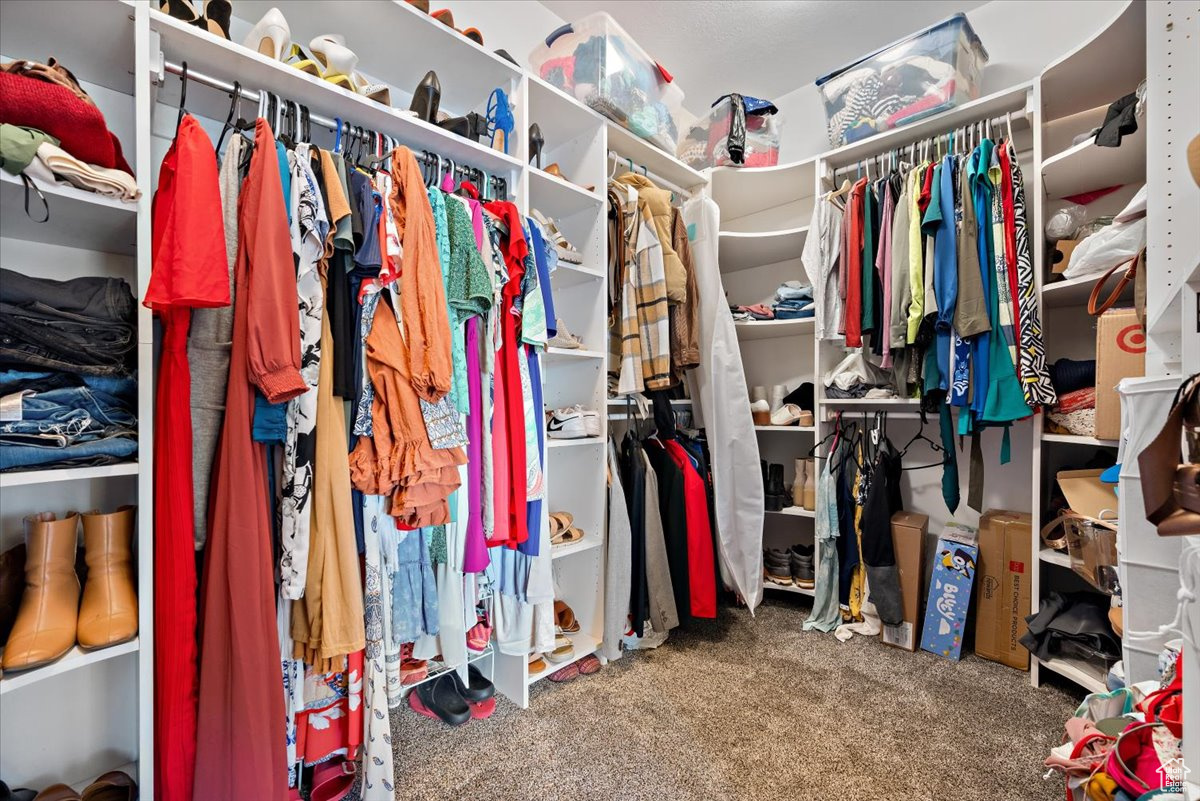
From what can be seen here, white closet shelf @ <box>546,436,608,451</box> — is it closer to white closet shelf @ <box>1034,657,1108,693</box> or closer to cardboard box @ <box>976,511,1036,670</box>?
cardboard box @ <box>976,511,1036,670</box>

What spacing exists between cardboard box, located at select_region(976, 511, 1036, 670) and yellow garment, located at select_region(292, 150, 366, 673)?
85.4 inches

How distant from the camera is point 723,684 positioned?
1772 millimetres

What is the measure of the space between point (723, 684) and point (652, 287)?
146cm

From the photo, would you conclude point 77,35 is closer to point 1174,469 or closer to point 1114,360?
point 1174,469

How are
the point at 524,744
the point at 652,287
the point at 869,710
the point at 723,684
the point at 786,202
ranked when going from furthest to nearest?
the point at 786,202
the point at 652,287
the point at 723,684
the point at 869,710
the point at 524,744

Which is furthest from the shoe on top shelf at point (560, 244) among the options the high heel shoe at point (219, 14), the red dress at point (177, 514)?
the red dress at point (177, 514)

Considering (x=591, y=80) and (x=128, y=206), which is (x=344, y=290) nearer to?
(x=128, y=206)

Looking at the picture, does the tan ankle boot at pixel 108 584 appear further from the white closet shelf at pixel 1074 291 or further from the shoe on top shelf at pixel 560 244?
the white closet shelf at pixel 1074 291

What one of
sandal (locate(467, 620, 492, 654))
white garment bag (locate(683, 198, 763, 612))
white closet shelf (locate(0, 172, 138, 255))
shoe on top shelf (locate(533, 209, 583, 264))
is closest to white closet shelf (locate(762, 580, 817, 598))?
white garment bag (locate(683, 198, 763, 612))

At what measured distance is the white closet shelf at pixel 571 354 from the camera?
1737 millimetres

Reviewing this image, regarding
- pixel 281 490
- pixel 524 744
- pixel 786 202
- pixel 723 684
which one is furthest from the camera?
pixel 786 202

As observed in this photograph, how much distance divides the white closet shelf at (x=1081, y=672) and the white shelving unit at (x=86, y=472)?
2445mm

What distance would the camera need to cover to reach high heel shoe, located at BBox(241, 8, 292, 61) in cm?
123

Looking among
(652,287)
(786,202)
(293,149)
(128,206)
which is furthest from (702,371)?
(128,206)
